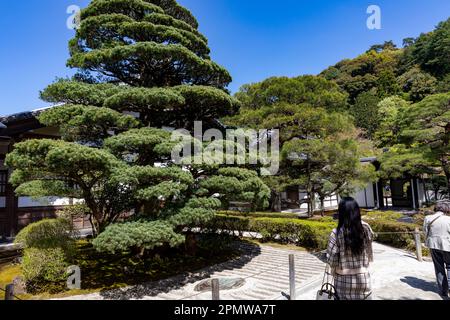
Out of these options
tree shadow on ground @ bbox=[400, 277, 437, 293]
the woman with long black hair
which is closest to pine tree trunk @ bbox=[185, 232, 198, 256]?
tree shadow on ground @ bbox=[400, 277, 437, 293]

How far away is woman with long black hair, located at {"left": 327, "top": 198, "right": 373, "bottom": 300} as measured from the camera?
2.96 meters

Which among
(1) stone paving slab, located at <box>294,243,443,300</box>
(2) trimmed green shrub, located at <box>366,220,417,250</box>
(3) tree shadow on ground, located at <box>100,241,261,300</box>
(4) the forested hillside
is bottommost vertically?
(1) stone paving slab, located at <box>294,243,443,300</box>

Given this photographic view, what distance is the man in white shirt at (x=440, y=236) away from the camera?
4836 mm

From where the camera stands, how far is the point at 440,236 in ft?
16.0

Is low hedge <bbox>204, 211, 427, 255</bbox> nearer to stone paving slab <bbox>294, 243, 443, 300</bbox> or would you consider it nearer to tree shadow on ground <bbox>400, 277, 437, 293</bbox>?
stone paving slab <bbox>294, 243, 443, 300</bbox>

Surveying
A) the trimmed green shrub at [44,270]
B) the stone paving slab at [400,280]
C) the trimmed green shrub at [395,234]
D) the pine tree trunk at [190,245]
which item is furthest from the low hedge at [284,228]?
the trimmed green shrub at [44,270]

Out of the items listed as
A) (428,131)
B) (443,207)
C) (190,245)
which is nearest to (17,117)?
(190,245)

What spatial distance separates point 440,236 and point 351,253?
2.99 m

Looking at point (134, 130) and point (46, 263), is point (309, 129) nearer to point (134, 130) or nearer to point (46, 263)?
point (134, 130)

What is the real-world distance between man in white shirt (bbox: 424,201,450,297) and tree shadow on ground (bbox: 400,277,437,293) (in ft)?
2.81

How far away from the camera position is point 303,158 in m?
13.2

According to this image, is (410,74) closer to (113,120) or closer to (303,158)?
(303,158)
